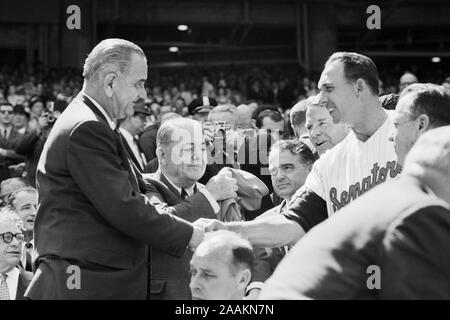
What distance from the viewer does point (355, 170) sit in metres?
4.32

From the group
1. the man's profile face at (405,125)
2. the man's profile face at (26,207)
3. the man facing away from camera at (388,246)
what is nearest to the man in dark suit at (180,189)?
the man's profile face at (405,125)

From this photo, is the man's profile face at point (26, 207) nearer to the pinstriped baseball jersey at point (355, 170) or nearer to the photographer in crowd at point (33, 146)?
the photographer in crowd at point (33, 146)

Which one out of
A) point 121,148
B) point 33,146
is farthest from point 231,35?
point 121,148

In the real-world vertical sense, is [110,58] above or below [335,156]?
above

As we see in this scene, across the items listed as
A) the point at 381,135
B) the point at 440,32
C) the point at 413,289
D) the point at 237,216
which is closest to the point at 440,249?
the point at 413,289

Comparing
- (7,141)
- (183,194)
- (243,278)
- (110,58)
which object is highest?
(110,58)

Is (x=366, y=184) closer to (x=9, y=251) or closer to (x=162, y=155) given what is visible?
(x=162, y=155)

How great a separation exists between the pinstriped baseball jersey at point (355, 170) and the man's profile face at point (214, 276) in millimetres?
752

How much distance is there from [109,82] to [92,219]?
64cm

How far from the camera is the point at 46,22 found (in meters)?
24.4

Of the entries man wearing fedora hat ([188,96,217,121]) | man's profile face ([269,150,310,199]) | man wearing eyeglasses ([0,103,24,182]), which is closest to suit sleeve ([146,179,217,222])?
man's profile face ([269,150,310,199])

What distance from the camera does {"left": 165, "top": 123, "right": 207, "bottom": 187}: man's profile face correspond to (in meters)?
4.91

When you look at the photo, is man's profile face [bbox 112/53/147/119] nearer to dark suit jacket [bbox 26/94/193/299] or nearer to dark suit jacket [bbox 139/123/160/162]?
dark suit jacket [bbox 26/94/193/299]

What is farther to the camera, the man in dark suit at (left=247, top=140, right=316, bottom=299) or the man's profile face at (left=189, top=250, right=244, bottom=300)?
the man in dark suit at (left=247, top=140, right=316, bottom=299)
